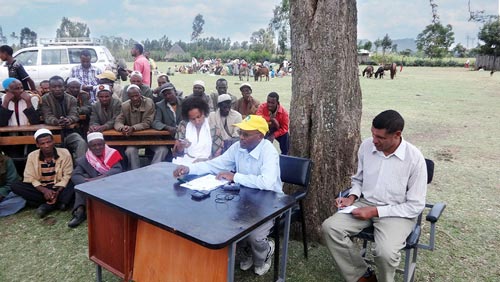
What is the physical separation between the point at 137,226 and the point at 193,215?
26.7 inches

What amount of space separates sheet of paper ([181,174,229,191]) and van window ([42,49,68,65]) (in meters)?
12.3

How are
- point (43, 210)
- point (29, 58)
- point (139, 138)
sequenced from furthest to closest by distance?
point (29, 58) → point (139, 138) → point (43, 210)

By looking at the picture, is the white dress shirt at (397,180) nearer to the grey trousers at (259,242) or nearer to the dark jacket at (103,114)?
the grey trousers at (259,242)

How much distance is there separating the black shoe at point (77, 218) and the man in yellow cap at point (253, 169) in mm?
1699

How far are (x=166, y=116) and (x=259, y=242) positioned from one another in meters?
3.06

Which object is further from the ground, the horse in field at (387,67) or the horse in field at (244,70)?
the horse in field at (387,67)

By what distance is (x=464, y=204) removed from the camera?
4863 millimetres

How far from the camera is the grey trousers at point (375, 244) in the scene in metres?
2.66

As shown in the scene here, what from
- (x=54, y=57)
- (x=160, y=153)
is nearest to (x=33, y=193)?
(x=160, y=153)

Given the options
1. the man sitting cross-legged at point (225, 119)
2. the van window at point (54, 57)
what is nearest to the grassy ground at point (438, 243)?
the man sitting cross-legged at point (225, 119)

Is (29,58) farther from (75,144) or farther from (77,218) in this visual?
(77,218)

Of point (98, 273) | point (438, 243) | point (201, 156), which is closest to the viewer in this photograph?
point (98, 273)

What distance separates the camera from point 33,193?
447cm

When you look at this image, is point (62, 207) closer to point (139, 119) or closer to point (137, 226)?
point (139, 119)
